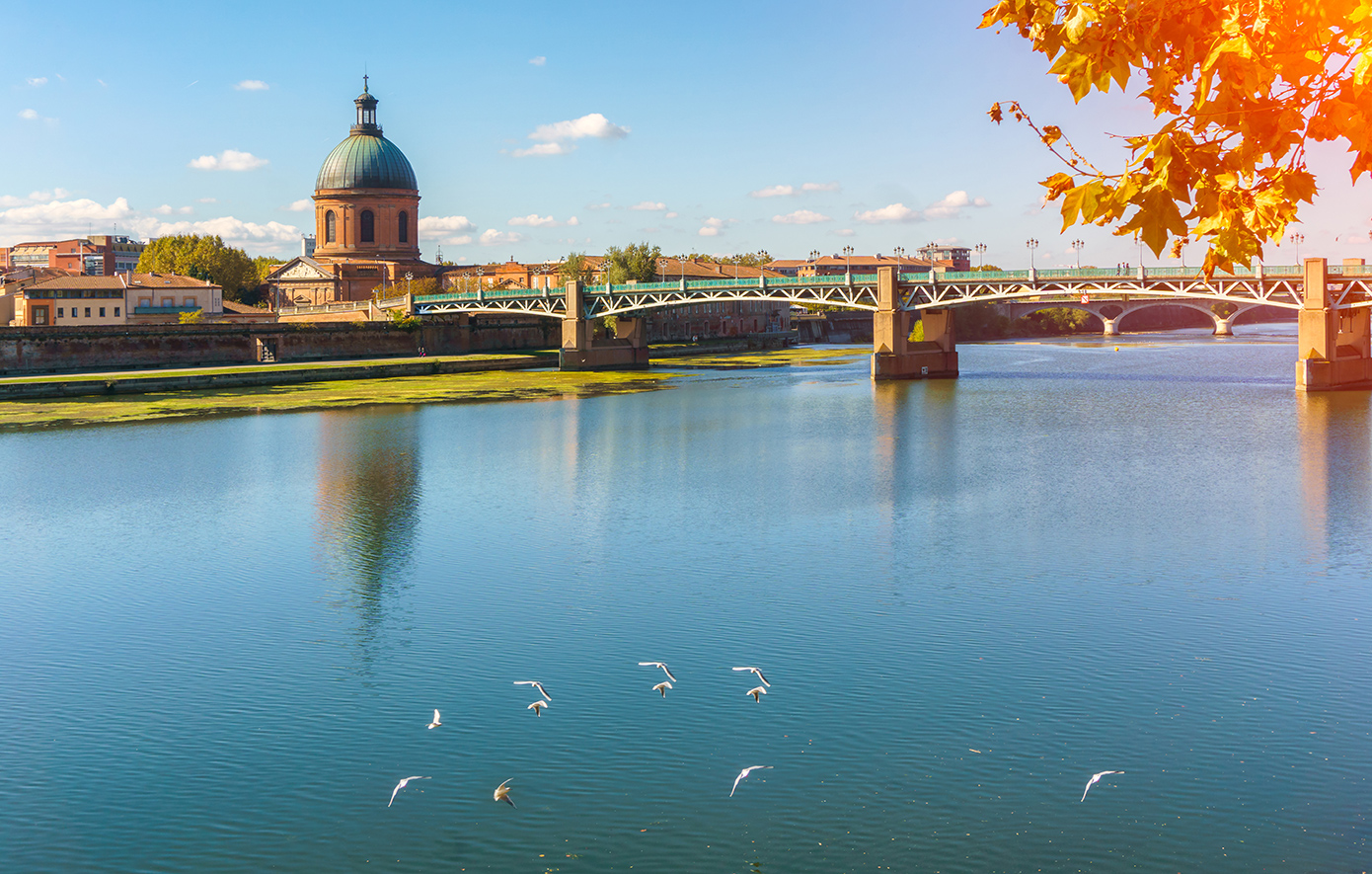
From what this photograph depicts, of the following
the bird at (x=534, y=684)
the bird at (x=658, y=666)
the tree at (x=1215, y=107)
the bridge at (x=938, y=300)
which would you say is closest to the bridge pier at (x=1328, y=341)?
the bridge at (x=938, y=300)

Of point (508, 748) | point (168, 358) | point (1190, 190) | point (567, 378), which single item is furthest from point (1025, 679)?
point (168, 358)

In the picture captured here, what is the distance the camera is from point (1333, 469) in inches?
1319

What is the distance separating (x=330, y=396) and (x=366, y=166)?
216ft

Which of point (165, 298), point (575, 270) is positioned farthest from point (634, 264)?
point (165, 298)

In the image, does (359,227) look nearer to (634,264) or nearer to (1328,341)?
(634,264)

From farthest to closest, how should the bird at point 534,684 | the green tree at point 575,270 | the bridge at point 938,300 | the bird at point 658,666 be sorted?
the green tree at point 575,270 → the bridge at point 938,300 → the bird at point 658,666 → the bird at point 534,684

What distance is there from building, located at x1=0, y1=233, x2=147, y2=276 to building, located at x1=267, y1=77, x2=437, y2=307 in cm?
2715

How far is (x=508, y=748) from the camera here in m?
13.6

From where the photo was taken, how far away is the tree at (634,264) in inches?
4557

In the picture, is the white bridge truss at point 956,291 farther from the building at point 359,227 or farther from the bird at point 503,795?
the bird at point 503,795

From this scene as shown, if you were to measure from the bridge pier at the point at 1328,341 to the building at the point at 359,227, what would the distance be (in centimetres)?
8601

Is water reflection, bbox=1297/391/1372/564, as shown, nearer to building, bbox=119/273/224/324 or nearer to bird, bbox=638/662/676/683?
bird, bbox=638/662/676/683

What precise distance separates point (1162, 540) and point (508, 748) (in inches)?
623

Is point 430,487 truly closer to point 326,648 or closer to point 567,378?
point 326,648
